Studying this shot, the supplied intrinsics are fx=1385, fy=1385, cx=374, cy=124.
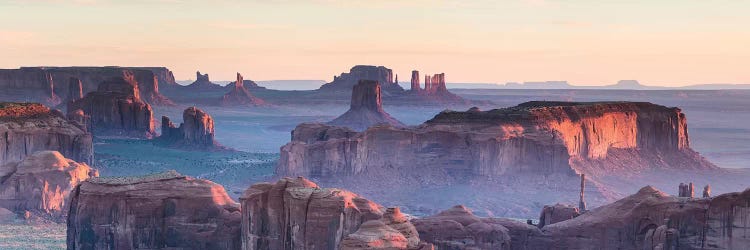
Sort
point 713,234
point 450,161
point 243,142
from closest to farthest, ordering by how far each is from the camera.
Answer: point 713,234 → point 450,161 → point 243,142

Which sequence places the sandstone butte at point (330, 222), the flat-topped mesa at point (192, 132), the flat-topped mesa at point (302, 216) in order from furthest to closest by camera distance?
the flat-topped mesa at point (192, 132) → the sandstone butte at point (330, 222) → the flat-topped mesa at point (302, 216)

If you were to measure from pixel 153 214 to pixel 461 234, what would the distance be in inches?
545

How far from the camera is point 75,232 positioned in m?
62.7

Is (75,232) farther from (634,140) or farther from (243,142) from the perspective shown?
(243,142)

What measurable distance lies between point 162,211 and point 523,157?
46339 mm

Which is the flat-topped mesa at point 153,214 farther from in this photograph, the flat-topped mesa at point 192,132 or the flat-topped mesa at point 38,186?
the flat-topped mesa at point 192,132

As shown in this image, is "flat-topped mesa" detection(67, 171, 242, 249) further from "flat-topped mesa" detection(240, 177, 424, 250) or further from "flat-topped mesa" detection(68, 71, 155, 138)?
"flat-topped mesa" detection(68, 71, 155, 138)

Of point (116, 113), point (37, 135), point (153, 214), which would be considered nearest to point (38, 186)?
point (37, 135)

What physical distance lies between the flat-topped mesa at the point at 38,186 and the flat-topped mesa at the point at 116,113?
7275 cm

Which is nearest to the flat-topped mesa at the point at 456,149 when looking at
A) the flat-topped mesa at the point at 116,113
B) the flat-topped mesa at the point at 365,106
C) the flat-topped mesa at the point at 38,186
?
the flat-topped mesa at the point at 38,186

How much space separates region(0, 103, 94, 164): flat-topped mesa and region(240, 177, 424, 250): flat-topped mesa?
44.7 metres

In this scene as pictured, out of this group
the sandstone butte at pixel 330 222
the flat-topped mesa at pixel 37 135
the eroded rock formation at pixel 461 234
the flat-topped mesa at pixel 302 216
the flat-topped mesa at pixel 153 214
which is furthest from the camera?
the flat-topped mesa at pixel 37 135

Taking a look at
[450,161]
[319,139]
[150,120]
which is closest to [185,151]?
[150,120]

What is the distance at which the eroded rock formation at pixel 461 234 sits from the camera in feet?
187
